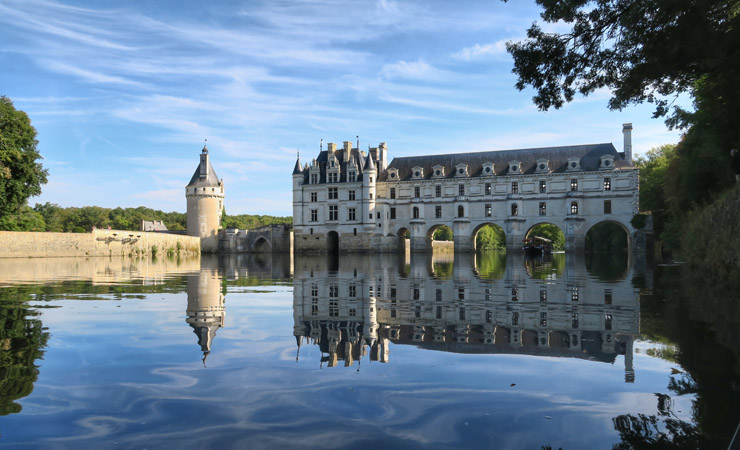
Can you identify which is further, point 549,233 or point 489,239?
point 489,239

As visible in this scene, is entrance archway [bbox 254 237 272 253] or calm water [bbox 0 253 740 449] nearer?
calm water [bbox 0 253 740 449]

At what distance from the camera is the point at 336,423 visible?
3.34 m

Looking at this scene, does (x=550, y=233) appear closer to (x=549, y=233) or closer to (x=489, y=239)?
(x=549, y=233)

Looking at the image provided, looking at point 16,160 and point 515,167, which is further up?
point 515,167

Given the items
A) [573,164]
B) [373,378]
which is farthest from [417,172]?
[373,378]

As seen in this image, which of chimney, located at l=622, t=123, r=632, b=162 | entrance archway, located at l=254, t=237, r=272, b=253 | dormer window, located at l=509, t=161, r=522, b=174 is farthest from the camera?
entrance archway, located at l=254, t=237, r=272, b=253

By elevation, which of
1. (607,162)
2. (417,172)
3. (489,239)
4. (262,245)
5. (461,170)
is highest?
(417,172)

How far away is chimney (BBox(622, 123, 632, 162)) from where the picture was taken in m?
49.4

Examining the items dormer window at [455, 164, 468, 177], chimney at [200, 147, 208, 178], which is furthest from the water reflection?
chimney at [200, 147, 208, 178]

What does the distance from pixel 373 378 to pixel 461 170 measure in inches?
2037

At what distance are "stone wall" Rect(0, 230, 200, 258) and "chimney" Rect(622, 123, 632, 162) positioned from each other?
44860mm

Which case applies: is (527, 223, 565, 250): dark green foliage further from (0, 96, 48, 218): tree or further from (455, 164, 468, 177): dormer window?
(0, 96, 48, 218): tree

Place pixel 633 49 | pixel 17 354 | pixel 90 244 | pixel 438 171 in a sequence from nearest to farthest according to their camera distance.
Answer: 1. pixel 17 354
2. pixel 633 49
3. pixel 90 244
4. pixel 438 171

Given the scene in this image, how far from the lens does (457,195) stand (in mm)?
54562
